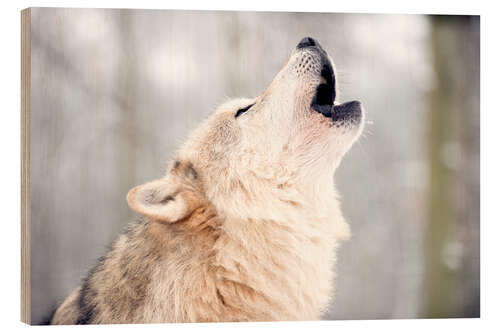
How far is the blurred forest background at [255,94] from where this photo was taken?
177 inches

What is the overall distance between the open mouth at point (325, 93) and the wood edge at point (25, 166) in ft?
6.18

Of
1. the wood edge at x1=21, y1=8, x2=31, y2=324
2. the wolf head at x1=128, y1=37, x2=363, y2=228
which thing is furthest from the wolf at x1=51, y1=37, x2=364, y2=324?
the wood edge at x1=21, y1=8, x2=31, y2=324

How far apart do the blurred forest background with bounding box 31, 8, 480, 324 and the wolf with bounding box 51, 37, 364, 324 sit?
338 mm

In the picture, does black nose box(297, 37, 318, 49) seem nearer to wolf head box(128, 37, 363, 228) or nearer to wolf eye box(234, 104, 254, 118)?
wolf head box(128, 37, 363, 228)

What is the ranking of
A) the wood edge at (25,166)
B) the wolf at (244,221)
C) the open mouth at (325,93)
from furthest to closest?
1. the wood edge at (25,166)
2. the open mouth at (325,93)
3. the wolf at (244,221)

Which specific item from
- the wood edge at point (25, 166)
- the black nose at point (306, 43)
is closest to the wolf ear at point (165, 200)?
the wood edge at point (25, 166)

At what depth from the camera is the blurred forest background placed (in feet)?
14.8

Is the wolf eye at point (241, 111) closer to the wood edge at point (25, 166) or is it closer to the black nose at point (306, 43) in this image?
the black nose at point (306, 43)

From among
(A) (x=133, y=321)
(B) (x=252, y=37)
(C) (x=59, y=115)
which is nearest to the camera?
(A) (x=133, y=321)

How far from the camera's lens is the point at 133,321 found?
4.03 m

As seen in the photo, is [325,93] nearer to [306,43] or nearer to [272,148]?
[306,43]

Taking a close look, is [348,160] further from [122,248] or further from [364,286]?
[122,248]
